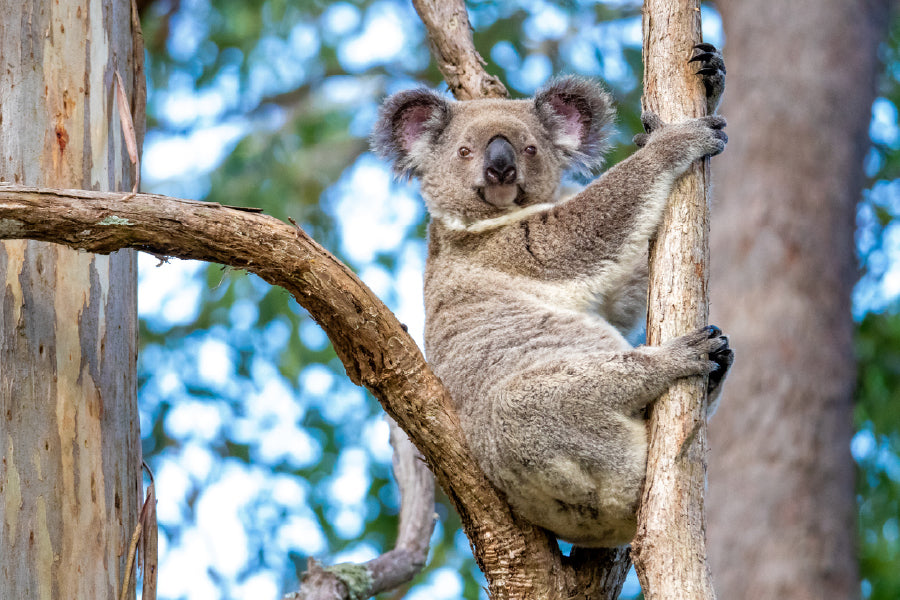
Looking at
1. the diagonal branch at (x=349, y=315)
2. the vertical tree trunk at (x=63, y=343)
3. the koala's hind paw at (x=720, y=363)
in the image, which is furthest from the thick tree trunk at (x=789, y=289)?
the vertical tree trunk at (x=63, y=343)


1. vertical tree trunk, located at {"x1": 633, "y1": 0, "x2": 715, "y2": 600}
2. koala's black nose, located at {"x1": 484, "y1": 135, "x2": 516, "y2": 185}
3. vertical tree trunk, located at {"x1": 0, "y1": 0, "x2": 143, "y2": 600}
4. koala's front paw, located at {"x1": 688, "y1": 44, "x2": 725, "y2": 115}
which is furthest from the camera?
koala's black nose, located at {"x1": 484, "y1": 135, "x2": 516, "y2": 185}

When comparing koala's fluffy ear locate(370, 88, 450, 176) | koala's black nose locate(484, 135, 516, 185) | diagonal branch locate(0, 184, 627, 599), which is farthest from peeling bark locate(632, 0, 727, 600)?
koala's fluffy ear locate(370, 88, 450, 176)

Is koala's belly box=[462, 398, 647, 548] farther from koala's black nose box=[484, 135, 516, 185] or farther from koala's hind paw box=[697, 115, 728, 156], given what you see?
koala's black nose box=[484, 135, 516, 185]

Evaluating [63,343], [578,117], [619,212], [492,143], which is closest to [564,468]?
[619,212]

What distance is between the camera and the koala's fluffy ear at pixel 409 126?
3885 millimetres

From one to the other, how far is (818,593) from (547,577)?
168 inches

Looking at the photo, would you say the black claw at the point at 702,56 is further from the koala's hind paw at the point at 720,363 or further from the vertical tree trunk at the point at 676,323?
the koala's hind paw at the point at 720,363

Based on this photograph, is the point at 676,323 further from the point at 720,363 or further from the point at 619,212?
the point at 619,212

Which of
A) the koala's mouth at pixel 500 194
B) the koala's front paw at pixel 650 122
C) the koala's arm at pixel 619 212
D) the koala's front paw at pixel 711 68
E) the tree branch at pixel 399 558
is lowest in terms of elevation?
the tree branch at pixel 399 558

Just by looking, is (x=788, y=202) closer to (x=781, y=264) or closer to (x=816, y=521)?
(x=781, y=264)

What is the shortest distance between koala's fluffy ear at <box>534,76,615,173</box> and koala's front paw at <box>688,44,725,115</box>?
0.89 m

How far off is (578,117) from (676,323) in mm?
1551

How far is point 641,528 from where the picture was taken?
2.41m

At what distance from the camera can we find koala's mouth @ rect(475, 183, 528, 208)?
11.9ft
